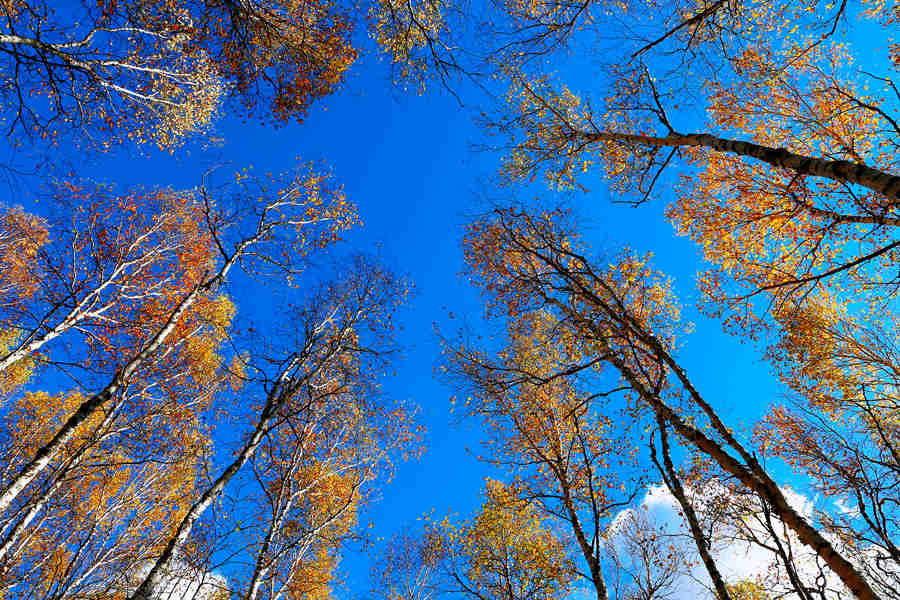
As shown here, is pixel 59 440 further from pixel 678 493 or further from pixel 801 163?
pixel 801 163

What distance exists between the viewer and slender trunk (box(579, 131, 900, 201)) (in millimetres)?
3262

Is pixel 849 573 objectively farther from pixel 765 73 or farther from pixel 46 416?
pixel 46 416

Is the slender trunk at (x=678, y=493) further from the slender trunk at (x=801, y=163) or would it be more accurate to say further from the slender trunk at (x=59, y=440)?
the slender trunk at (x=59, y=440)

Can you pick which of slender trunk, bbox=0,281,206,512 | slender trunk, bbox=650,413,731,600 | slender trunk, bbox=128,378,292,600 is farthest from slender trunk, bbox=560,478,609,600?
slender trunk, bbox=0,281,206,512

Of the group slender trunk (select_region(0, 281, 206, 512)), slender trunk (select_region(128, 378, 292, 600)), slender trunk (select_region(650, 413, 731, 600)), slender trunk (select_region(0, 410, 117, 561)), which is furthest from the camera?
slender trunk (select_region(0, 410, 117, 561))

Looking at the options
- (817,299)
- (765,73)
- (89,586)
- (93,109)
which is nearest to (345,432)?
(89,586)

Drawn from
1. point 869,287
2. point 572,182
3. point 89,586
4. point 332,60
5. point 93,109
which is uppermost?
point 572,182

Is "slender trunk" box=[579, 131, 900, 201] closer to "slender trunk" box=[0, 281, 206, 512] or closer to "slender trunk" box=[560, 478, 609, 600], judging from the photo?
"slender trunk" box=[560, 478, 609, 600]

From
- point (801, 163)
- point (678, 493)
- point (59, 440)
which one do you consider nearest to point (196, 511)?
point (59, 440)

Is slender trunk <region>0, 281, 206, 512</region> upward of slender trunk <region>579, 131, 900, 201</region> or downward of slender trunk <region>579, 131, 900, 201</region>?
downward

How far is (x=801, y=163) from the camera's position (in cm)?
392

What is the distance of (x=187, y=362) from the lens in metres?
9.90

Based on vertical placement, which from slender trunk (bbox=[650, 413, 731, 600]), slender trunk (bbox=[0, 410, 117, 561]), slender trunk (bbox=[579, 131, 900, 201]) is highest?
slender trunk (bbox=[579, 131, 900, 201])

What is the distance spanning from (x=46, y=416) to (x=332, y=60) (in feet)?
45.9
